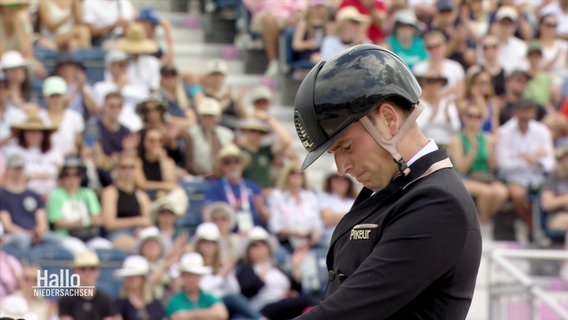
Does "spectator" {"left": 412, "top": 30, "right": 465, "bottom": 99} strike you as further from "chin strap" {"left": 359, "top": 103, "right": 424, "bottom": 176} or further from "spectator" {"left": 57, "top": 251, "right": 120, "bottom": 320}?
"chin strap" {"left": 359, "top": 103, "right": 424, "bottom": 176}

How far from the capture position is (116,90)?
11.5m

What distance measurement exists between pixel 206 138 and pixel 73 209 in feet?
6.52

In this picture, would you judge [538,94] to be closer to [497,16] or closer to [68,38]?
[497,16]

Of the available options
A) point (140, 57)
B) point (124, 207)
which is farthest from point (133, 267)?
point (140, 57)

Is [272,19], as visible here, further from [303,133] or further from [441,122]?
[303,133]

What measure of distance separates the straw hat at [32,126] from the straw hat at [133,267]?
163 cm

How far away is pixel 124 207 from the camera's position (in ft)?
34.6

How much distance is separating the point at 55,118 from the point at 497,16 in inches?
232

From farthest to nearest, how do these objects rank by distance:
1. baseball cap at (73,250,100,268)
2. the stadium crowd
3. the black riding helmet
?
the stadium crowd
baseball cap at (73,250,100,268)
the black riding helmet

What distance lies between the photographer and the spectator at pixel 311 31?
13344 mm

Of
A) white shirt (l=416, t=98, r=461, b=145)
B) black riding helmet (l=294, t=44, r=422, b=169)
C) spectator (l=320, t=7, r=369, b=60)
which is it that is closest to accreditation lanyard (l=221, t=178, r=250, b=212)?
white shirt (l=416, t=98, r=461, b=145)

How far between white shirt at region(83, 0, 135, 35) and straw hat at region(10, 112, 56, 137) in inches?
79.2

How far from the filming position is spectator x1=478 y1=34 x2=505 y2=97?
540 inches

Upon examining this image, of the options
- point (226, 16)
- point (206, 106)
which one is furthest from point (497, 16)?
point (206, 106)
